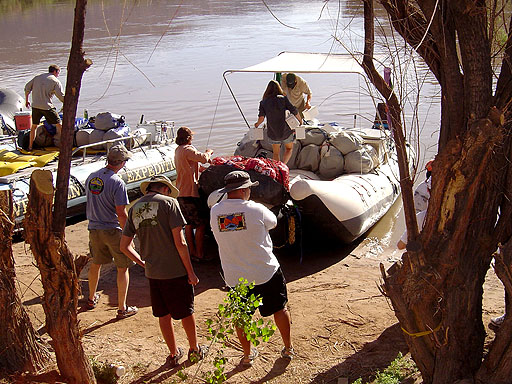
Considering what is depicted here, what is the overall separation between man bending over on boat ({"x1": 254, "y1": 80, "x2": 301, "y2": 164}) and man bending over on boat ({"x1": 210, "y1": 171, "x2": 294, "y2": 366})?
459 centimetres

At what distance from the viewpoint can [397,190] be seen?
10.5 metres

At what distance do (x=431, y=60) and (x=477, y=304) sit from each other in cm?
154

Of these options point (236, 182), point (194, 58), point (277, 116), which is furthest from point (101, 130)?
point (194, 58)

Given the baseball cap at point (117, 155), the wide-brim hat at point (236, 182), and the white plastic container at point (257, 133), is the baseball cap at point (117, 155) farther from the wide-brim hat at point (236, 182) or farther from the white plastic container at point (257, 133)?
the white plastic container at point (257, 133)

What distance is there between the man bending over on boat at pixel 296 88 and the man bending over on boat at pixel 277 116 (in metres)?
2.50

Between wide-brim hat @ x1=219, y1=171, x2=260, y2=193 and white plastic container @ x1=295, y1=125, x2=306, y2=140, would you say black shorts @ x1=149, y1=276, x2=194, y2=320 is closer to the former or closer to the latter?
wide-brim hat @ x1=219, y1=171, x2=260, y2=193

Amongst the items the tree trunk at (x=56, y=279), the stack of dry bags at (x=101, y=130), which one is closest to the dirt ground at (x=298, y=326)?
the tree trunk at (x=56, y=279)

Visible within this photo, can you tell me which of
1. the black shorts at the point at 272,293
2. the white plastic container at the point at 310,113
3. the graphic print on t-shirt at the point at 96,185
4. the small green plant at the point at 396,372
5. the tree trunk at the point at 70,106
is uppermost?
the tree trunk at the point at 70,106

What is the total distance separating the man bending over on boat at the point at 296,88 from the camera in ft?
39.7

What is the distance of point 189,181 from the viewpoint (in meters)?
7.63

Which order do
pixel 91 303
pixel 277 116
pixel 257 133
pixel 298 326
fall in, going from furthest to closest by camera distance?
pixel 257 133 → pixel 277 116 → pixel 91 303 → pixel 298 326

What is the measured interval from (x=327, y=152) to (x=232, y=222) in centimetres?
511

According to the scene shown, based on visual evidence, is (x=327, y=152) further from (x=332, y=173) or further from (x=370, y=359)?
(x=370, y=359)

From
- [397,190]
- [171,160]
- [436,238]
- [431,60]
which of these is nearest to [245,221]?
[436,238]
